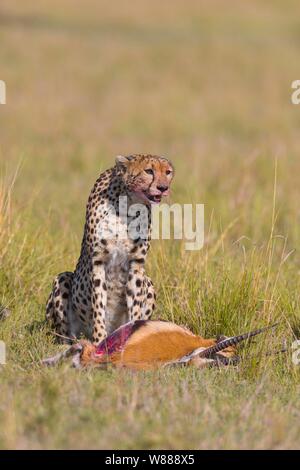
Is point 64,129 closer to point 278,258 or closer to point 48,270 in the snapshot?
point 278,258

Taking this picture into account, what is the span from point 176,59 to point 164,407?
15567 millimetres

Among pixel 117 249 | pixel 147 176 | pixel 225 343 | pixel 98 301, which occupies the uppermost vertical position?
pixel 147 176

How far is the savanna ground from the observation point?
4281mm

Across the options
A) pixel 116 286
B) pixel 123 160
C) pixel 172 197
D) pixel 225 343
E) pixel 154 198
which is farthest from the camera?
pixel 172 197

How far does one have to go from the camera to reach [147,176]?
561 centimetres

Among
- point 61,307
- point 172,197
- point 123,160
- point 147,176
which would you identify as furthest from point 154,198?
point 172,197

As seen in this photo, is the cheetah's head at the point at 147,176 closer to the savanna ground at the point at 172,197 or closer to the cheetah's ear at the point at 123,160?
the cheetah's ear at the point at 123,160

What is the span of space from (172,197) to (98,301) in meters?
2.84

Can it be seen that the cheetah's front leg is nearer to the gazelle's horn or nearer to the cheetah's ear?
the cheetah's ear

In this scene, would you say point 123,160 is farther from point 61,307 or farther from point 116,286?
point 61,307

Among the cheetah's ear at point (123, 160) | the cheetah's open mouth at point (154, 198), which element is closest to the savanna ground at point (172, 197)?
the cheetah's open mouth at point (154, 198)

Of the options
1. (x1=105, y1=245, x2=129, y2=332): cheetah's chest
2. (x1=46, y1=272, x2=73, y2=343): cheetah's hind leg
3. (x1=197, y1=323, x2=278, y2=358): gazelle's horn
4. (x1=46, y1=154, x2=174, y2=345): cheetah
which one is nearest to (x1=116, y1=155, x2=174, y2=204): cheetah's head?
(x1=46, y1=154, x2=174, y2=345): cheetah

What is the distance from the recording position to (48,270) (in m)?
6.55

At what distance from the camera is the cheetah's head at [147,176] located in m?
5.57
